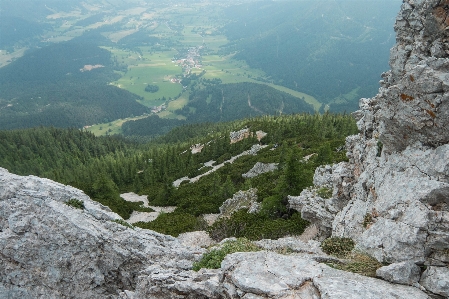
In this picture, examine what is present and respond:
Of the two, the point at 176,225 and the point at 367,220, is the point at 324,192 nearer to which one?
the point at 367,220

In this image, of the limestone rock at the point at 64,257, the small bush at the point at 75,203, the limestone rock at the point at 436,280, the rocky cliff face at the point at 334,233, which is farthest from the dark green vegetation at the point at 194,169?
the limestone rock at the point at 436,280

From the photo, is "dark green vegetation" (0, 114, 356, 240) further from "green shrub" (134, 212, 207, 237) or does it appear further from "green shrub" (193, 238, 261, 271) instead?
"green shrub" (193, 238, 261, 271)

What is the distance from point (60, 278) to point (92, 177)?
265 ft

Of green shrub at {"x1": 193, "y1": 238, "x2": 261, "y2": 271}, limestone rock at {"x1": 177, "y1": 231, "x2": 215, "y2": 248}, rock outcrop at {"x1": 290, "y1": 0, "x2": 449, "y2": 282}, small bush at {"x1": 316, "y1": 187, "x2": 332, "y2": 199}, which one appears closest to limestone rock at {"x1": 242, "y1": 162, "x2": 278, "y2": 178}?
limestone rock at {"x1": 177, "y1": 231, "x2": 215, "y2": 248}

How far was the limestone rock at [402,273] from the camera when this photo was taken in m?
11.5

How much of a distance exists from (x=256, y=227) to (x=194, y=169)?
5595cm

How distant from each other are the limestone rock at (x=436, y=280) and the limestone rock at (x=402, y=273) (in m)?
0.28

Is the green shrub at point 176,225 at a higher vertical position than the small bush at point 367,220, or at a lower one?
lower

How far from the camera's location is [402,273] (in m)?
11.6

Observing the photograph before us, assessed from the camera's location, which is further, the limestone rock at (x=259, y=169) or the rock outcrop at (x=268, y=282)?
the limestone rock at (x=259, y=169)

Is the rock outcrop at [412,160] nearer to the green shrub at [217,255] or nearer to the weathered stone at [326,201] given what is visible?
the weathered stone at [326,201]

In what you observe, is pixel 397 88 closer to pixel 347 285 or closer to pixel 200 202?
pixel 347 285

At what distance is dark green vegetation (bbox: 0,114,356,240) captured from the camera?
113 ft

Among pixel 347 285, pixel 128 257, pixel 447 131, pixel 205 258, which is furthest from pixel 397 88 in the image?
pixel 128 257
